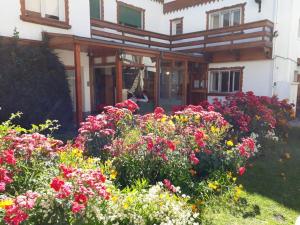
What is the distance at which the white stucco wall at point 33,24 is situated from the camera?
8125mm

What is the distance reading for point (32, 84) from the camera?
8188 mm

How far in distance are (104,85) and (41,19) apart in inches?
184

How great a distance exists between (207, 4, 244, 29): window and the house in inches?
1.9

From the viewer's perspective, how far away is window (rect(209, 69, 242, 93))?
43.7 feet

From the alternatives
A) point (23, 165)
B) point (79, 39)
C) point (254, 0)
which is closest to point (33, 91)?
point (79, 39)

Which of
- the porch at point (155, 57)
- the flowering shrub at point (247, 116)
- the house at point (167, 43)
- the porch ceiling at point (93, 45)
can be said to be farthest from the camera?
the porch at point (155, 57)

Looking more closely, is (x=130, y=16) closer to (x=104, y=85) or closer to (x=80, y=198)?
(x=104, y=85)

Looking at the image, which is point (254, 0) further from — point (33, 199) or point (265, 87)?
point (33, 199)

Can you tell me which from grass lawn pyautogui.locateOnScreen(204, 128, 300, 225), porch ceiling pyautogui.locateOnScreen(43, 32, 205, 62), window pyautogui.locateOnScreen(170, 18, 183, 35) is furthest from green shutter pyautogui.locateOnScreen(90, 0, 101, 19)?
grass lawn pyautogui.locateOnScreen(204, 128, 300, 225)

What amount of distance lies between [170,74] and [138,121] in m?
9.49

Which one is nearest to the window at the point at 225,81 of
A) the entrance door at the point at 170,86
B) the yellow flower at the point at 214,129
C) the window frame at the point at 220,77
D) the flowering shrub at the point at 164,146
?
the window frame at the point at 220,77

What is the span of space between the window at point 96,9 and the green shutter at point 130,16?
1301 mm

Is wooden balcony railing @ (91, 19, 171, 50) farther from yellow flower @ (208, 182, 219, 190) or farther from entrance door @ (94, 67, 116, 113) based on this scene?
yellow flower @ (208, 182, 219, 190)

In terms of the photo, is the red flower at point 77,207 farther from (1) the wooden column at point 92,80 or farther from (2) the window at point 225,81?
(2) the window at point 225,81
